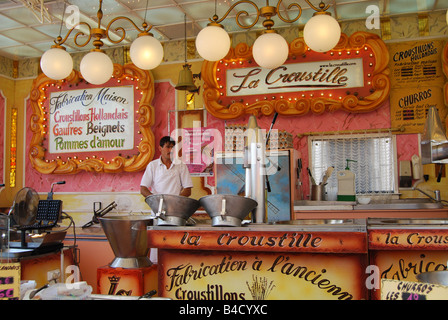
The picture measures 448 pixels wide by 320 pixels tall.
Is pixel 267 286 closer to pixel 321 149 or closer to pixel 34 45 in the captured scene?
pixel 321 149

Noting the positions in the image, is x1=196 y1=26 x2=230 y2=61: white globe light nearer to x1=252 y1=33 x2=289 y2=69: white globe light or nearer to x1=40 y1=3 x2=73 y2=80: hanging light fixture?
x1=252 y1=33 x2=289 y2=69: white globe light

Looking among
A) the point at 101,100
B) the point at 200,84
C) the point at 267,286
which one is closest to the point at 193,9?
the point at 200,84

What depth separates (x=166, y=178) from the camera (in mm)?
5246

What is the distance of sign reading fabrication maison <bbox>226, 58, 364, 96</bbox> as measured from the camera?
5.85 meters

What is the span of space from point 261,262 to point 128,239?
0.96 meters

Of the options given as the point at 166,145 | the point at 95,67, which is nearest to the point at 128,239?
the point at 95,67

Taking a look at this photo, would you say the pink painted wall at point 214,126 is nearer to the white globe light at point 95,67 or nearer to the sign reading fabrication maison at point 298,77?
the sign reading fabrication maison at point 298,77

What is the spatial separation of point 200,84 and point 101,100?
1688 mm

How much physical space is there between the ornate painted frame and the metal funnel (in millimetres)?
3385

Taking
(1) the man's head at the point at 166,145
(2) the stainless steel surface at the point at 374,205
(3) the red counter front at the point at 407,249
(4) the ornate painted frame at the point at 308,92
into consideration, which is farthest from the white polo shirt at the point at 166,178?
(3) the red counter front at the point at 407,249

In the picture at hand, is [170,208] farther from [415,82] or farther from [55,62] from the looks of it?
[415,82]

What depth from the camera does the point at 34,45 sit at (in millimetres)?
6867

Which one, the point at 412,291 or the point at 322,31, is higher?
the point at 322,31

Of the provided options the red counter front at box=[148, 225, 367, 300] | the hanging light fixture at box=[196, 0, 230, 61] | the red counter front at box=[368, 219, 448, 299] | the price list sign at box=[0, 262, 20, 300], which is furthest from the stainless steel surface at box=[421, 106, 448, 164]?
the price list sign at box=[0, 262, 20, 300]
